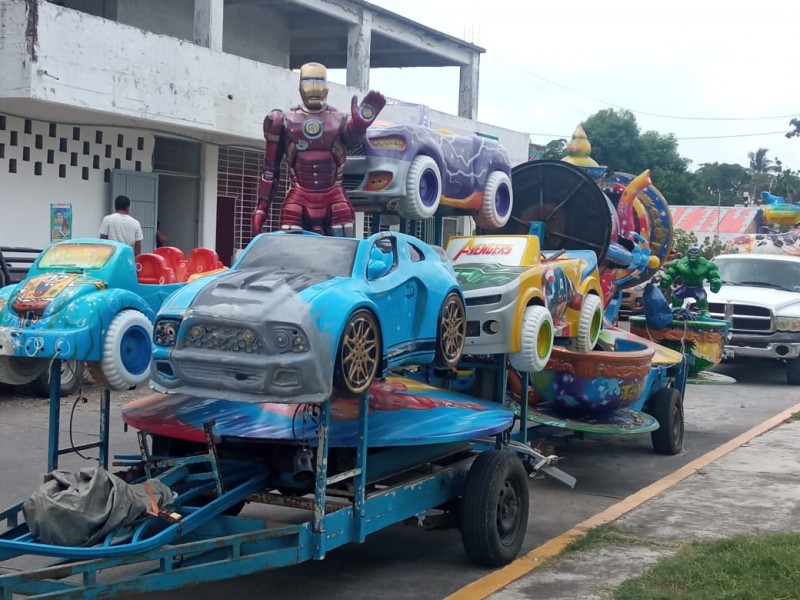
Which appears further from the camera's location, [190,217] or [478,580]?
[190,217]

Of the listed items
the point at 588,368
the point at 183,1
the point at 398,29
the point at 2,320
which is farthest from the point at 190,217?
the point at 2,320

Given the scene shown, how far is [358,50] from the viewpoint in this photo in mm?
20766

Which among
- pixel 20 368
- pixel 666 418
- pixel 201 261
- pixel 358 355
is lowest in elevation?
pixel 666 418

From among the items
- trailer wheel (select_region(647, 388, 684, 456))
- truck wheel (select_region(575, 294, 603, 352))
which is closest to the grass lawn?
truck wheel (select_region(575, 294, 603, 352))

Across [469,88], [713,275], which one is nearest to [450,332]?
[713,275]

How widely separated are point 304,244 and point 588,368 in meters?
3.69

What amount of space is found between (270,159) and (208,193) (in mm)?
10097

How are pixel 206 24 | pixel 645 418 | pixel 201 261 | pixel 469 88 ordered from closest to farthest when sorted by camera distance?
pixel 201 261
pixel 645 418
pixel 206 24
pixel 469 88

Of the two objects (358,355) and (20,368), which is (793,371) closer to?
(358,355)

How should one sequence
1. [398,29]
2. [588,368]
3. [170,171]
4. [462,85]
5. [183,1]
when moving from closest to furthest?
[588,368] → [170,171] → [183,1] → [398,29] → [462,85]

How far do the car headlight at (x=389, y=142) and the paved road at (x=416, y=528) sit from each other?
302 cm

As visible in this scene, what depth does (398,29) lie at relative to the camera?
2205cm

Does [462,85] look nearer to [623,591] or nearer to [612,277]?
[612,277]

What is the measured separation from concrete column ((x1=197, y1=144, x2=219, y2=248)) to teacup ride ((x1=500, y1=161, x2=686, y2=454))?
9008mm
